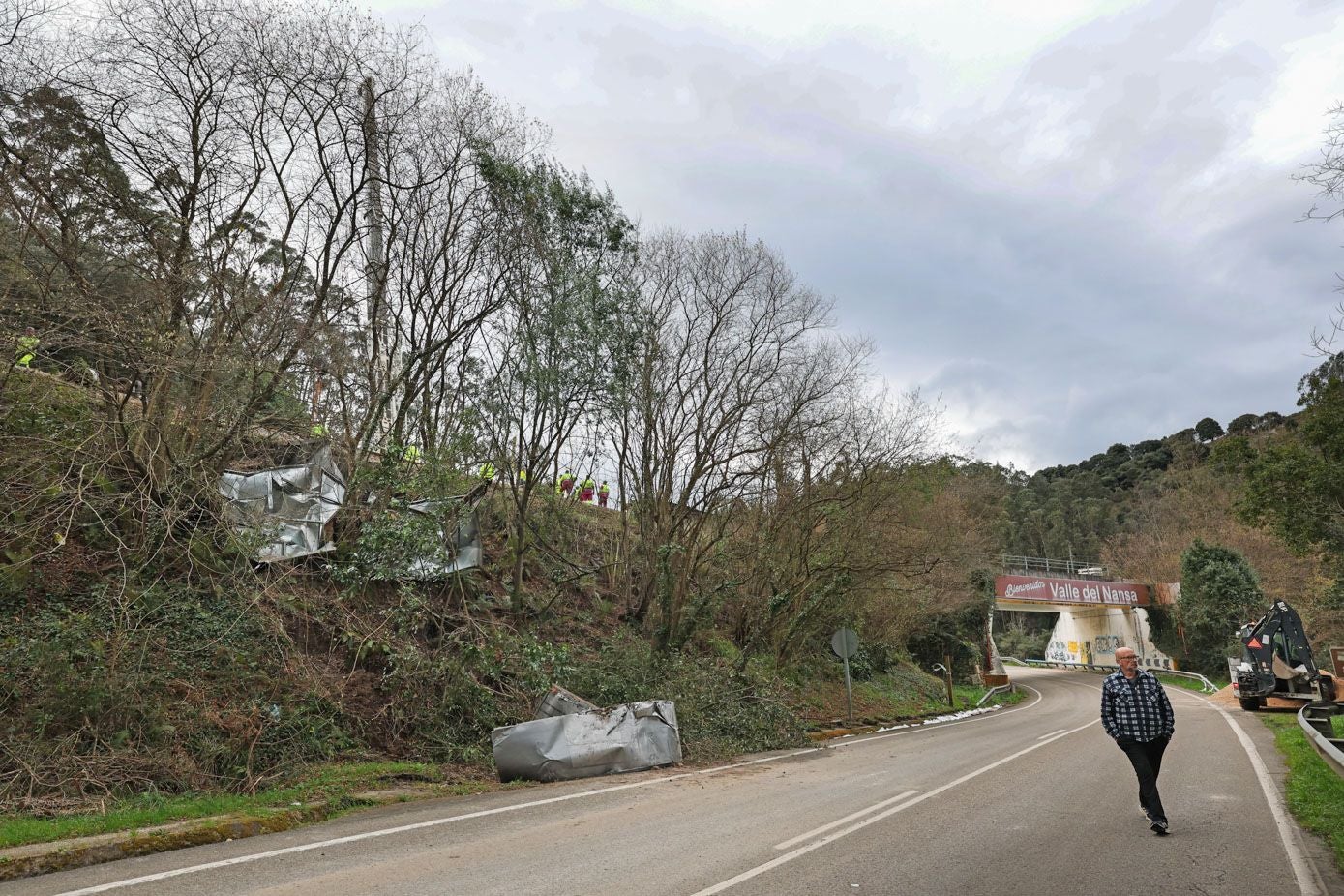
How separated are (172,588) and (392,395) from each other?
5869 mm

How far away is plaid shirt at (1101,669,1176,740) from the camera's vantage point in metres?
7.89

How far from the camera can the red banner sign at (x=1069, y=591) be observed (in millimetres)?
51062

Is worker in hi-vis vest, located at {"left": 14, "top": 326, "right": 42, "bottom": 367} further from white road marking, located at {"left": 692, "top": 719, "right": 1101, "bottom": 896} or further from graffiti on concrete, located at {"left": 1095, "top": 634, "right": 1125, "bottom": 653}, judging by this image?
graffiti on concrete, located at {"left": 1095, "top": 634, "right": 1125, "bottom": 653}

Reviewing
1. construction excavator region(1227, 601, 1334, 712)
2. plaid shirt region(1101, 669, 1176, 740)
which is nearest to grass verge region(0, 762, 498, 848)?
plaid shirt region(1101, 669, 1176, 740)

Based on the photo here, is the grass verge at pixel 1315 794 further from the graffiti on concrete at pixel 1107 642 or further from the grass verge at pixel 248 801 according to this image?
the graffiti on concrete at pixel 1107 642

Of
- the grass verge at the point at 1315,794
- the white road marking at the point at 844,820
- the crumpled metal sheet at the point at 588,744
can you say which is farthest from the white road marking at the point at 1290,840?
the crumpled metal sheet at the point at 588,744

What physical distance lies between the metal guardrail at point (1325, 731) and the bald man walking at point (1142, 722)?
8.49 ft

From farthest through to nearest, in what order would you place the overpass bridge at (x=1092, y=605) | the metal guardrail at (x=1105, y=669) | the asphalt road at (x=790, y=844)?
the overpass bridge at (x=1092, y=605), the metal guardrail at (x=1105, y=669), the asphalt road at (x=790, y=844)

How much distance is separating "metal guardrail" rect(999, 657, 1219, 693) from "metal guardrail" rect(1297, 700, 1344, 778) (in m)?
15.4

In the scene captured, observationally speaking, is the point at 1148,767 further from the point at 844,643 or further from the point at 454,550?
the point at 844,643

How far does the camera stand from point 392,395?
16.0 meters

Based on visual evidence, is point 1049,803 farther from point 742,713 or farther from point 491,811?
point 742,713

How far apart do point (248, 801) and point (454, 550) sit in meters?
6.99

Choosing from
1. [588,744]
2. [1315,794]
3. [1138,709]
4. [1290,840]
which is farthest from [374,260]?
[1315,794]
